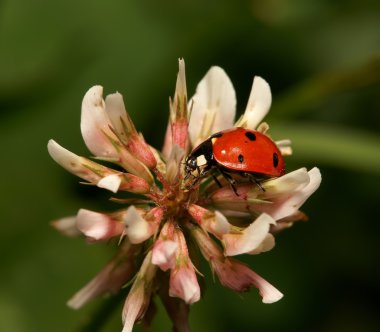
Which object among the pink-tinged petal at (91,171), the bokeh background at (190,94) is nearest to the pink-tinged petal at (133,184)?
the pink-tinged petal at (91,171)

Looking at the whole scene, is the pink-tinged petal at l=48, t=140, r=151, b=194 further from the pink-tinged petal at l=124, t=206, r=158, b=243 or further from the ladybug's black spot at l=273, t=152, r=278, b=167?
the ladybug's black spot at l=273, t=152, r=278, b=167

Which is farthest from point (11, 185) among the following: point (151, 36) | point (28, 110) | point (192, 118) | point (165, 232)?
point (165, 232)

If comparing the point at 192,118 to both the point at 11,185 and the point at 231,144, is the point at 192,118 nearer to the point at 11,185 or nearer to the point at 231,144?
the point at 231,144

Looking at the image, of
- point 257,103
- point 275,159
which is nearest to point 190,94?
point 257,103

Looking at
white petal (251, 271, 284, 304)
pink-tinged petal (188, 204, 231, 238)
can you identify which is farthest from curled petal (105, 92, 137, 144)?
white petal (251, 271, 284, 304)

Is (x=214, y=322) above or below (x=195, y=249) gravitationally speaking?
below

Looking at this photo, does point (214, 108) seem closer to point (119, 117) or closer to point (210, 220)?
point (119, 117)
